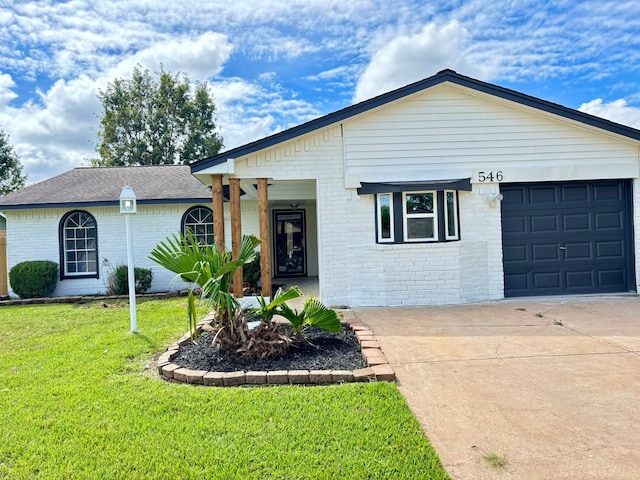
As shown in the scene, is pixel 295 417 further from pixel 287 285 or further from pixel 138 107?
pixel 138 107

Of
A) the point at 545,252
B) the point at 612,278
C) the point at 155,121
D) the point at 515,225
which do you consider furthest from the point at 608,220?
the point at 155,121

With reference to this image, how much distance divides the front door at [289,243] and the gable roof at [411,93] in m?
6.65

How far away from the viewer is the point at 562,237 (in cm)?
888

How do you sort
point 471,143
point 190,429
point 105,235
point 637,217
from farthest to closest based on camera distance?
1. point 105,235
2. point 637,217
3. point 471,143
4. point 190,429

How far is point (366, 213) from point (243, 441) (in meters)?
6.07

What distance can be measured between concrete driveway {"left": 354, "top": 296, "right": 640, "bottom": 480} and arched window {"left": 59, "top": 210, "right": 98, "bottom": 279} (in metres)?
9.74

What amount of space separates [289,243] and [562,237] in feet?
28.2

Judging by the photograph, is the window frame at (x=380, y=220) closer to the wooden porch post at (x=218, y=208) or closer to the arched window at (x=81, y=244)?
the wooden porch post at (x=218, y=208)

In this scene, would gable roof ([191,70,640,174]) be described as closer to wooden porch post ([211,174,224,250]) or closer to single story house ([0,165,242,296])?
wooden porch post ([211,174,224,250])

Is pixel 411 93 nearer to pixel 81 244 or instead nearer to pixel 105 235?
pixel 105 235

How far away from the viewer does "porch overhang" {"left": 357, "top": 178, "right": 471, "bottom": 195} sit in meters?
8.26

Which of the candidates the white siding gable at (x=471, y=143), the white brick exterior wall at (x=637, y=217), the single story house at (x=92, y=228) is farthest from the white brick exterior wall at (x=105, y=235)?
the white brick exterior wall at (x=637, y=217)

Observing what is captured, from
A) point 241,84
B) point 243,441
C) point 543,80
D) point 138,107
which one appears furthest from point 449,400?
point 138,107

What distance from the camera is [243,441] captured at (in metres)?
3.03
